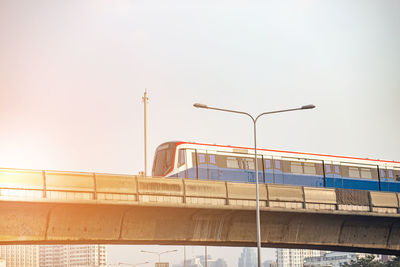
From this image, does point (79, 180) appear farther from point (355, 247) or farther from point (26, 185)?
point (355, 247)

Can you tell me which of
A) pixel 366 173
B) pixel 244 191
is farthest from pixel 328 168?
pixel 244 191

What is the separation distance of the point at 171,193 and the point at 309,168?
1940 centimetres

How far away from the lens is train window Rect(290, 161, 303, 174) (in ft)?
165

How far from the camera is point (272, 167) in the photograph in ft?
160

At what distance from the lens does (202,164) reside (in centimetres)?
4519

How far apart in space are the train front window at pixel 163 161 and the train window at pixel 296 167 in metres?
10.8

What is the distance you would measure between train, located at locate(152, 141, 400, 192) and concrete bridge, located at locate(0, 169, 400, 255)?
7.31 meters

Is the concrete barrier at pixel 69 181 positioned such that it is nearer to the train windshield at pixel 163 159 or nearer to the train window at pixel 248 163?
the train windshield at pixel 163 159

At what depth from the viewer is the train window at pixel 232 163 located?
46.5 meters

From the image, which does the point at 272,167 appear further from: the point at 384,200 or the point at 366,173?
the point at 366,173

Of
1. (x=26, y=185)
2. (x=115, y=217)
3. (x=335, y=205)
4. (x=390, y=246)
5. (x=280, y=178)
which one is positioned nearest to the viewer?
(x=26, y=185)

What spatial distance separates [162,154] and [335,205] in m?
12.8

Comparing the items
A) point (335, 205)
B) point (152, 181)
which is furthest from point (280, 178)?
point (152, 181)

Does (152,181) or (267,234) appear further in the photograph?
(267,234)
